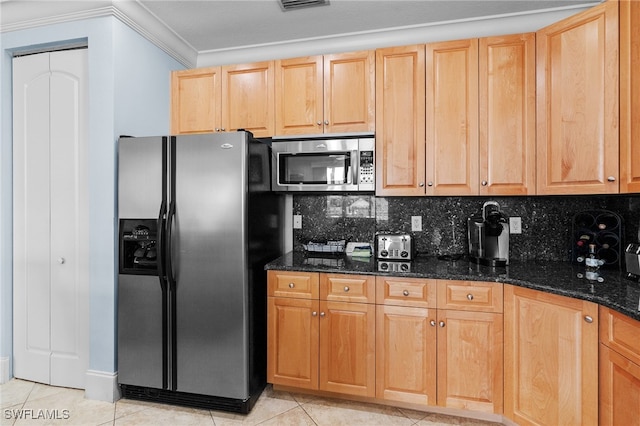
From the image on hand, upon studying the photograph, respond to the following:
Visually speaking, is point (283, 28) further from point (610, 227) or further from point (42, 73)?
point (610, 227)

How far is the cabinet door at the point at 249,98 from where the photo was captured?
8.60ft

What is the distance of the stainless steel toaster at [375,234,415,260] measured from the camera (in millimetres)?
2467

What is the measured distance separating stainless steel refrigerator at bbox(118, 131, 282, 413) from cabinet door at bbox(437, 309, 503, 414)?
1202 millimetres

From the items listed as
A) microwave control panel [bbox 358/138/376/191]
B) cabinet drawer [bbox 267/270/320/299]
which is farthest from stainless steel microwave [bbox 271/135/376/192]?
cabinet drawer [bbox 267/270/320/299]

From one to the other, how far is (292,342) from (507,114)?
2068mm

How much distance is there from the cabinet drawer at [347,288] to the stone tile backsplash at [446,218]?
64cm

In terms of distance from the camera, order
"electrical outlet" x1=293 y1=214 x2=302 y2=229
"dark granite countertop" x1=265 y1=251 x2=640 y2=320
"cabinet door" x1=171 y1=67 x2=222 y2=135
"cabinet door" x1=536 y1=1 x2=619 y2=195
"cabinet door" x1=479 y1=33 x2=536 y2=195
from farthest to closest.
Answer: "electrical outlet" x1=293 y1=214 x2=302 y2=229 < "cabinet door" x1=171 y1=67 x2=222 y2=135 < "cabinet door" x1=479 y1=33 x2=536 y2=195 < "cabinet door" x1=536 y1=1 x2=619 y2=195 < "dark granite countertop" x1=265 y1=251 x2=640 y2=320

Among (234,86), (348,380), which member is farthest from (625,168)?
(234,86)

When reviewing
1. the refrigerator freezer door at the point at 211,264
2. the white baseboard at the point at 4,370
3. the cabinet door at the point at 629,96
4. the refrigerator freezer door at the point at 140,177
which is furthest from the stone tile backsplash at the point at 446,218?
the white baseboard at the point at 4,370

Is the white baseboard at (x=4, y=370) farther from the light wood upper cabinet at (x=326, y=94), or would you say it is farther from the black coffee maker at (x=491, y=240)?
the black coffee maker at (x=491, y=240)

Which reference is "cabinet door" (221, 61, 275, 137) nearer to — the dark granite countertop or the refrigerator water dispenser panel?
the refrigerator water dispenser panel

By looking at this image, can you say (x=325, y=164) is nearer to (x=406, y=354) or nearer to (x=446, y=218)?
(x=446, y=218)

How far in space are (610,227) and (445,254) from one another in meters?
1.01

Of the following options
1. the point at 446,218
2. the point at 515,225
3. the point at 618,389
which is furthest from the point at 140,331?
the point at 515,225
